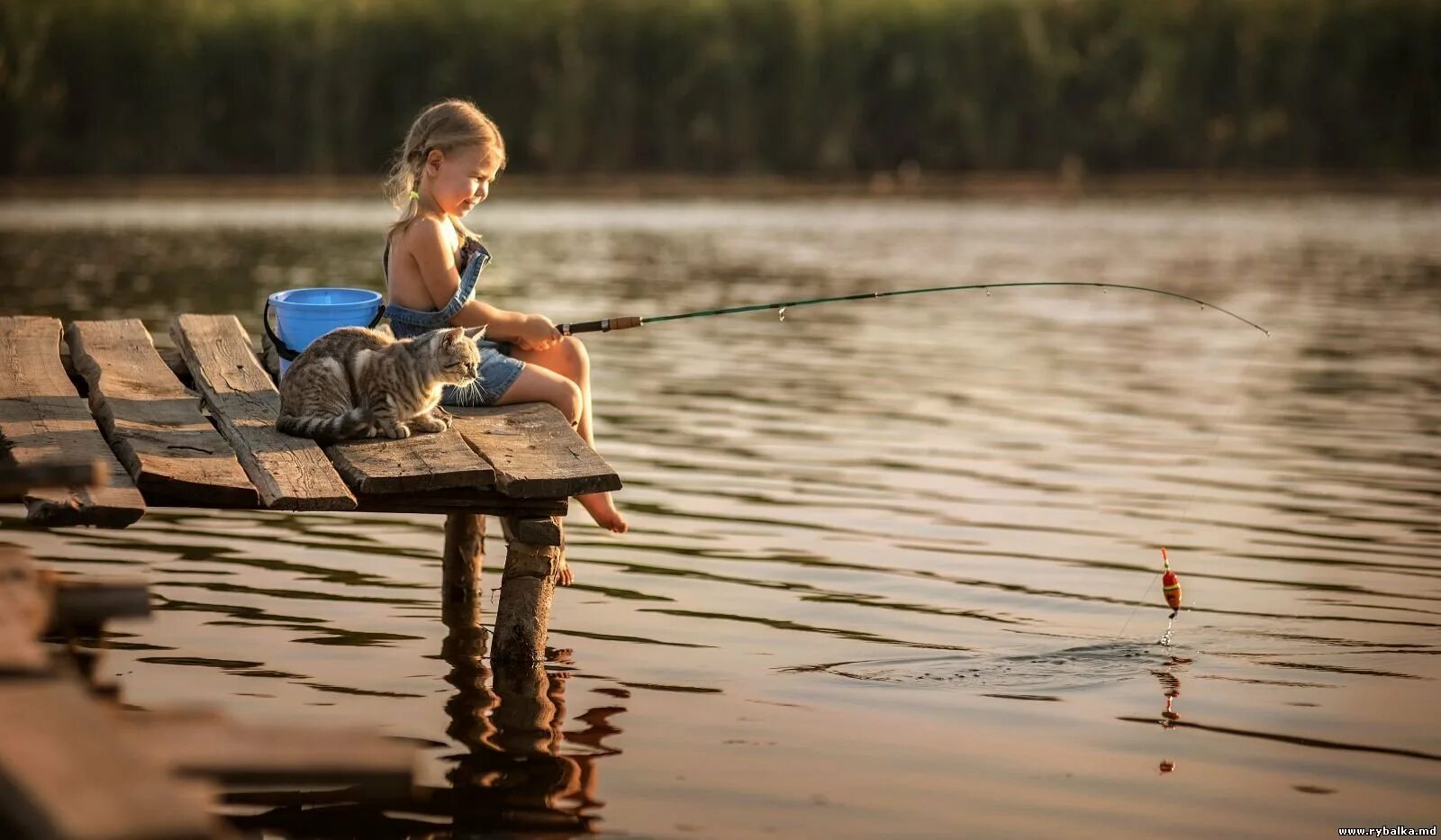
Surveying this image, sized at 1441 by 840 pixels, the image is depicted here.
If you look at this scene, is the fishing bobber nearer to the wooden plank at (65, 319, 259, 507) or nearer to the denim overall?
the denim overall

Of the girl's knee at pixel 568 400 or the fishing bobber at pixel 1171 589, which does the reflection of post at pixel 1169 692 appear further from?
the girl's knee at pixel 568 400

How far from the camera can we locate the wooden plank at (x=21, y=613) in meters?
3.14

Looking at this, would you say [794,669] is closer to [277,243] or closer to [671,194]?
[277,243]

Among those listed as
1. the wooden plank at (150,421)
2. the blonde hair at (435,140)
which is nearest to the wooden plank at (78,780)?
the wooden plank at (150,421)

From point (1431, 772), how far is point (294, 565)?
4.22 metres

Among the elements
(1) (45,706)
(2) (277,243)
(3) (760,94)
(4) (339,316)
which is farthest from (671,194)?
(1) (45,706)

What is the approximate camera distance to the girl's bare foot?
6.21m

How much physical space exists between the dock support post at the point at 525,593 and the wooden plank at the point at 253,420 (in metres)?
0.63

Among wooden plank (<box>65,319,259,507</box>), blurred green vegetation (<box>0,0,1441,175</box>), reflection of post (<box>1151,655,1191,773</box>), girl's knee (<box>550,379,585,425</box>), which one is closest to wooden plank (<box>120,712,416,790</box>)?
wooden plank (<box>65,319,259,507</box>)

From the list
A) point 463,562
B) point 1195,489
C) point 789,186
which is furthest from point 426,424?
point 789,186

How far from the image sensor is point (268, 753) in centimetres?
307

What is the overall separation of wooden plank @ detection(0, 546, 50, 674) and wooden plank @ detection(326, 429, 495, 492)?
1355 millimetres

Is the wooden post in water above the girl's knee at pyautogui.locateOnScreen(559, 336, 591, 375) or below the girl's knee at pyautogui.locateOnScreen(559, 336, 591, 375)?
below

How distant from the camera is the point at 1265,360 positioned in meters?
14.4
